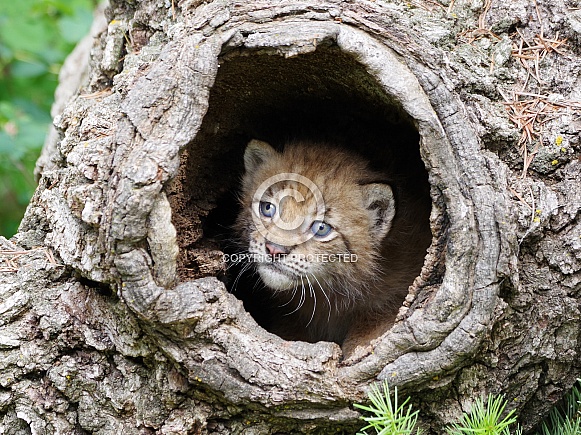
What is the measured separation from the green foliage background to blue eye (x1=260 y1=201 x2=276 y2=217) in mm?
3017

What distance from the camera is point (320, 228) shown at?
515 centimetres

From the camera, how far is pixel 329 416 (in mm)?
4047

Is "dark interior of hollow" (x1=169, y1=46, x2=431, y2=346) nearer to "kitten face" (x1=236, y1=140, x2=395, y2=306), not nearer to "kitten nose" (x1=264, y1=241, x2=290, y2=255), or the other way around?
"kitten face" (x1=236, y1=140, x2=395, y2=306)

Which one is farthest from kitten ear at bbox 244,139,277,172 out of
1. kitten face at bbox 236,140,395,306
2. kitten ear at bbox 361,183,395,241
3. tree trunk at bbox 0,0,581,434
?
kitten ear at bbox 361,183,395,241

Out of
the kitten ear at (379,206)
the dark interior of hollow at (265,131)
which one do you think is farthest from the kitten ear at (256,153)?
the kitten ear at (379,206)

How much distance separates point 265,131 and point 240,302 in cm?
215

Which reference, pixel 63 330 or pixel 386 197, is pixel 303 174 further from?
pixel 63 330

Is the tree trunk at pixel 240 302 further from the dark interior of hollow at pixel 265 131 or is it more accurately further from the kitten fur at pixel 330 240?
the kitten fur at pixel 330 240

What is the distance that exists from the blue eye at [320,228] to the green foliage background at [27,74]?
3.53 m

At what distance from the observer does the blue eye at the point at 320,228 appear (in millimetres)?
5121

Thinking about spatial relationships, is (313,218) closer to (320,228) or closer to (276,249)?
(320,228)

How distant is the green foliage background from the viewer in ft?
24.1

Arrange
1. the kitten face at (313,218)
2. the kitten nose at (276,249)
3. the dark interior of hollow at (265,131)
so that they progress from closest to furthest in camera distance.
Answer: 1. the dark interior of hollow at (265,131)
2. the kitten nose at (276,249)
3. the kitten face at (313,218)

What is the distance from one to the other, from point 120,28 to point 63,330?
2.62m
